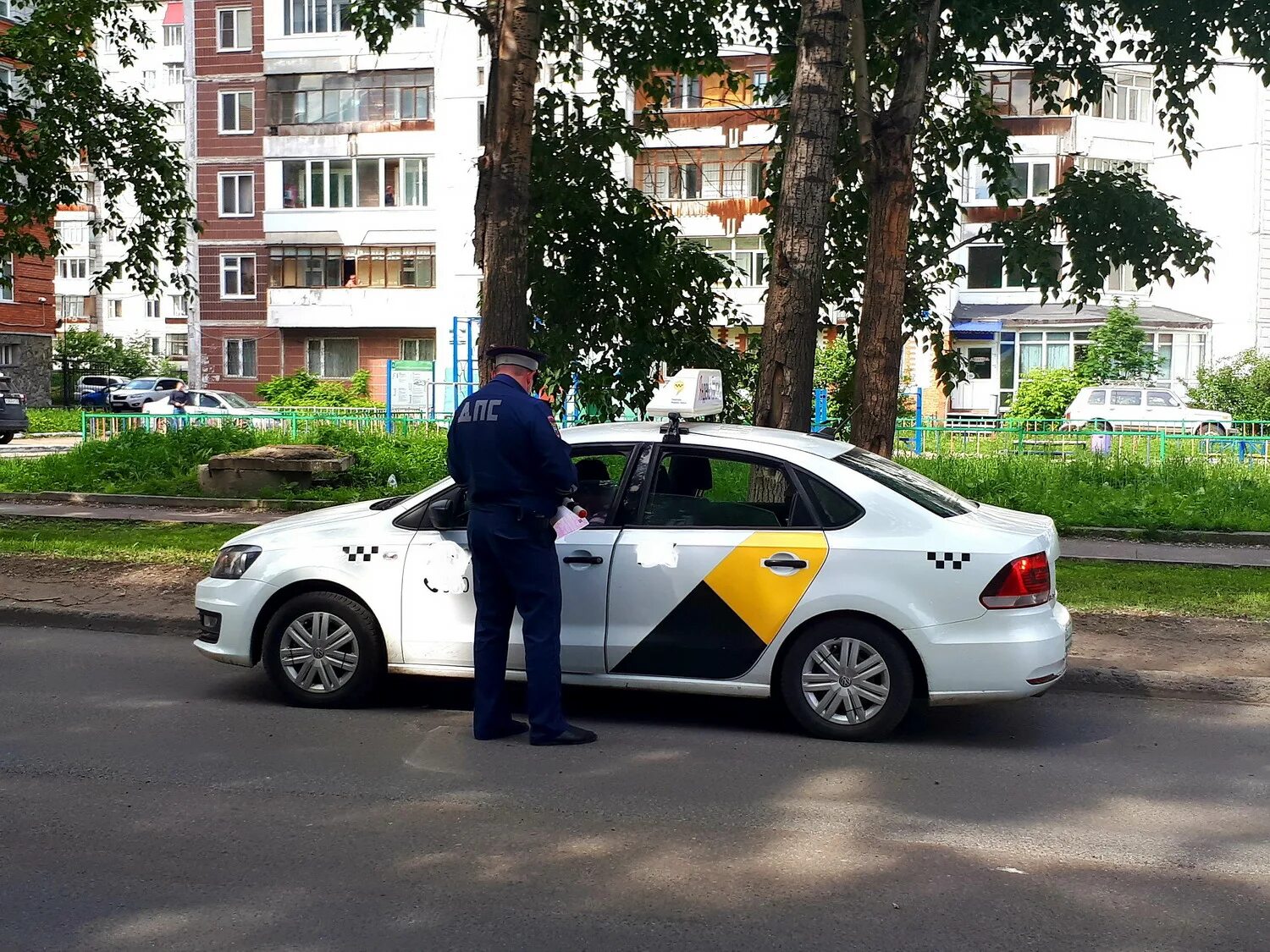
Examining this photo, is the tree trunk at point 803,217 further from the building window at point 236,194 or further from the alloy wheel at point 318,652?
the building window at point 236,194

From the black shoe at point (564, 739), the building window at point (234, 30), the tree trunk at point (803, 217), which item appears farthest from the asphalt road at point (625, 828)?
the building window at point (234, 30)

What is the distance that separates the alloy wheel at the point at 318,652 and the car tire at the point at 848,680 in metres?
2.24

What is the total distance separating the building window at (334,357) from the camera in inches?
1914

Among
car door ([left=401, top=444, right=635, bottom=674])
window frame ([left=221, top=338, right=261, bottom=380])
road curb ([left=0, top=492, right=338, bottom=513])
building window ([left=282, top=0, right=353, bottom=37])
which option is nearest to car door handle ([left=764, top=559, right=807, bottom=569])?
car door ([left=401, top=444, right=635, bottom=674])

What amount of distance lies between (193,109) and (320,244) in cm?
770

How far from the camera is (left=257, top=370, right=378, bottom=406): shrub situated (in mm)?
45562

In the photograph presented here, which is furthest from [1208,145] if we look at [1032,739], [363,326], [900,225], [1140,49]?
[1032,739]

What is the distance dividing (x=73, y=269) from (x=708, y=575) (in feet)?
273

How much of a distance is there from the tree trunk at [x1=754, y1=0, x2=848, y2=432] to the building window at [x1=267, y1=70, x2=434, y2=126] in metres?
38.7

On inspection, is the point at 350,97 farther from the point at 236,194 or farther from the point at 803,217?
the point at 803,217

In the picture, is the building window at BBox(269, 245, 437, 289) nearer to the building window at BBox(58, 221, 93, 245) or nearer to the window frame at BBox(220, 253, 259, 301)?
the window frame at BBox(220, 253, 259, 301)

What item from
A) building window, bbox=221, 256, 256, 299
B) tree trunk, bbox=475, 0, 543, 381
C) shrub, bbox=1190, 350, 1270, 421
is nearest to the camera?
tree trunk, bbox=475, 0, 543, 381

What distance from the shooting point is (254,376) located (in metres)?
50.0

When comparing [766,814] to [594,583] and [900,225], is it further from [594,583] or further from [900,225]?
[900,225]
